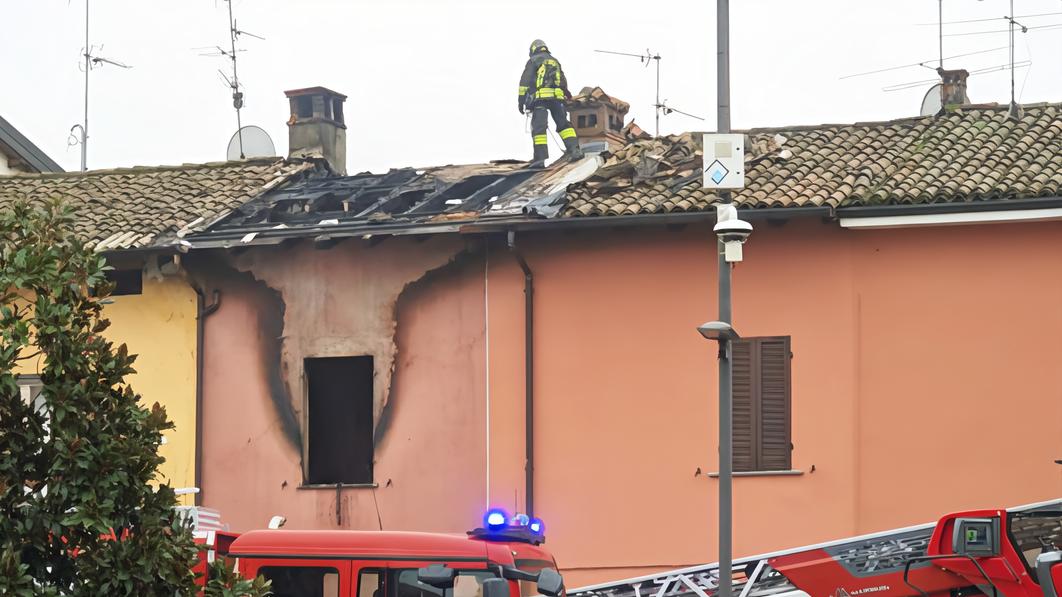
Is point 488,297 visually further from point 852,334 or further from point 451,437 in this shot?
point 852,334

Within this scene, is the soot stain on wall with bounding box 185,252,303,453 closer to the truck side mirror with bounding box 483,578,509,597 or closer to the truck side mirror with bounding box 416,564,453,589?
the truck side mirror with bounding box 416,564,453,589

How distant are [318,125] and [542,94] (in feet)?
11.3

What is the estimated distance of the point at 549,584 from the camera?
10.2 m

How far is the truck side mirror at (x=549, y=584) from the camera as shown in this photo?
1010 cm

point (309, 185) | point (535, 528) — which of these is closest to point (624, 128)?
point (309, 185)

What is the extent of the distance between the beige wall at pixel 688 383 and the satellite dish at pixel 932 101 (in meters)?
6.58

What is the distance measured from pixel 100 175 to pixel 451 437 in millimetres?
7725

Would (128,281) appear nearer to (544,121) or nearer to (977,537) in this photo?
(544,121)

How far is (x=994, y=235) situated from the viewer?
17.4 m

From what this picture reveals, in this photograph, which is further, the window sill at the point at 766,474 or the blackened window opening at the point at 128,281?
the blackened window opening at the point at 128,281

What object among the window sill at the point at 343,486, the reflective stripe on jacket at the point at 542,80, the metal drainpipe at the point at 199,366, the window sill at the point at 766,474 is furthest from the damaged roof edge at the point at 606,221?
the reflective stripe on jacket at the point at 542,80

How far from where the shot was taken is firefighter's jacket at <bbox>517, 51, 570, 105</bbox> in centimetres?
2295

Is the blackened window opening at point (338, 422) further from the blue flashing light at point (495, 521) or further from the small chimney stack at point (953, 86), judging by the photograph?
the small chimney stack at point (953, 86)

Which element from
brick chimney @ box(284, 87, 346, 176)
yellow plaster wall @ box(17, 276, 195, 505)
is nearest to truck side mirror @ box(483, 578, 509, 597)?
yellow plaster wall @ box(17, 276, 195, 505)
